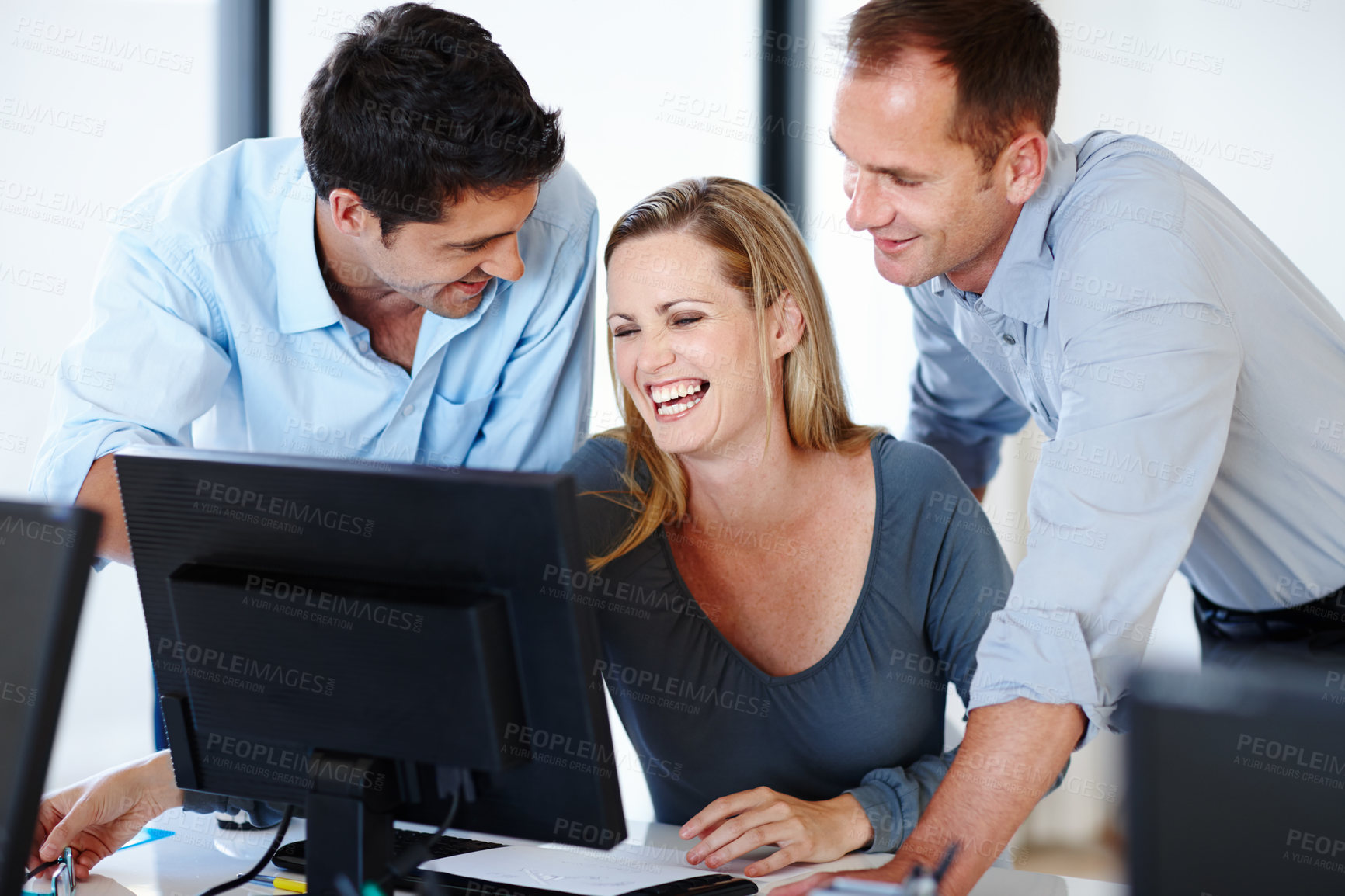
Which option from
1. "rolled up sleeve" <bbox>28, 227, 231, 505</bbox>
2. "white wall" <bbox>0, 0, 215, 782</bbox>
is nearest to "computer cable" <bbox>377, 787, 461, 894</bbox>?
"rolled up sleeve" <bbox>28, 227, 231, 505</bbox>

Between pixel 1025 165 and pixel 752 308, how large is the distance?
19.5 inches

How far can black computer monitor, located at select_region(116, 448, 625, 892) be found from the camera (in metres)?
0.97

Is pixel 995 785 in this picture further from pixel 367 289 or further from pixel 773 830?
pixel 367 289

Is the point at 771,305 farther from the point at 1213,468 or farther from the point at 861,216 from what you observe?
the point at 1213,468

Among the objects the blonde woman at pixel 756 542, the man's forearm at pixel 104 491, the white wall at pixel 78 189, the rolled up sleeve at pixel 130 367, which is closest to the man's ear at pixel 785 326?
the blonde woman at pixel 756 542

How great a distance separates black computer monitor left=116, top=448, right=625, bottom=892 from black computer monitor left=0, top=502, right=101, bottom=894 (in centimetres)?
17

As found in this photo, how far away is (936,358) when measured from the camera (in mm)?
2404

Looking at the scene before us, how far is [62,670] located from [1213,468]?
48.1 inches

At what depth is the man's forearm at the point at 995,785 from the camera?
4.13 ft

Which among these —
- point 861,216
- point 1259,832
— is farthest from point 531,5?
point 1259,832

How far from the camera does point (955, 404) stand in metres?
2.52

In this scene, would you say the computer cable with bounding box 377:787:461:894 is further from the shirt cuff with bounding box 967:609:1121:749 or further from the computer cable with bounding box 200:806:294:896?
the shirt cuff with bounding box 967:609:1121:749

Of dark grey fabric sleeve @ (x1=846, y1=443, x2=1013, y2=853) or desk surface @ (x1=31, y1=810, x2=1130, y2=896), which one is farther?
dark grey fabric sleeve @ (x1=846, y1=443, x2=1013, y2=853)

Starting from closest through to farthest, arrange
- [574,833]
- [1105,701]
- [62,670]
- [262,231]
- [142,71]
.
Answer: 1. [62,670]
2. [574,833]
3. [1105,701]
4. [262,231]
5. [142,71]
